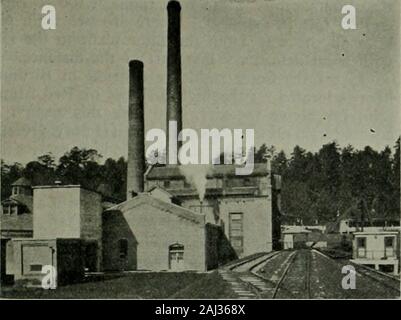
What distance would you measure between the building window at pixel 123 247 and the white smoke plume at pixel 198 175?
1024 cm

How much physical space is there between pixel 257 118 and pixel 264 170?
19970 millimetres

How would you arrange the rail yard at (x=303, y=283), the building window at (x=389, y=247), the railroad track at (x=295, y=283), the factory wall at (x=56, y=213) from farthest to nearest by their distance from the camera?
the building window at (x=389, y=247), the factory wall at (x=56, y=213), the railroad track at (x=295, y=283), the rail yard at (x=303, y=283)

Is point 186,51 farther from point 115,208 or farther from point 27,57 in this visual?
point 115,208

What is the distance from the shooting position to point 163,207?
32.8 metres

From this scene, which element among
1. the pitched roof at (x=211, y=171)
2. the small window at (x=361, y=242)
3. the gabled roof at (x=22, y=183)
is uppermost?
the pitched roof at (x=211, y=171)

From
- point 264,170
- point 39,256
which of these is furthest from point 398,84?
point 264,170

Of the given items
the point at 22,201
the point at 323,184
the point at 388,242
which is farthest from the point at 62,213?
the point at 323,184

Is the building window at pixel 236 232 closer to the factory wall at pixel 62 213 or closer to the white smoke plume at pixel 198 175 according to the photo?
the white smoke plume at pixel 198 175

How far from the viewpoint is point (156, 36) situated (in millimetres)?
26000

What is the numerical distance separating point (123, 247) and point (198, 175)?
1223 centimetres

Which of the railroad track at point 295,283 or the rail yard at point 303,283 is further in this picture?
the railroad track at point 295,283

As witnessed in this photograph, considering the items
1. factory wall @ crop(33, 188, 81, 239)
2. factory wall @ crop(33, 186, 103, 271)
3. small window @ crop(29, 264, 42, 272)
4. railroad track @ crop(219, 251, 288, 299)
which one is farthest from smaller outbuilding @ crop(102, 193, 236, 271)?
small window @ crop(29, 264, 42, 272)

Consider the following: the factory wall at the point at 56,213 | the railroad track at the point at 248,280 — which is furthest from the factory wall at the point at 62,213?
the railroad track at the point at 248,280

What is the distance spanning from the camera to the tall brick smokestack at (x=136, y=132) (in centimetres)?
4003
